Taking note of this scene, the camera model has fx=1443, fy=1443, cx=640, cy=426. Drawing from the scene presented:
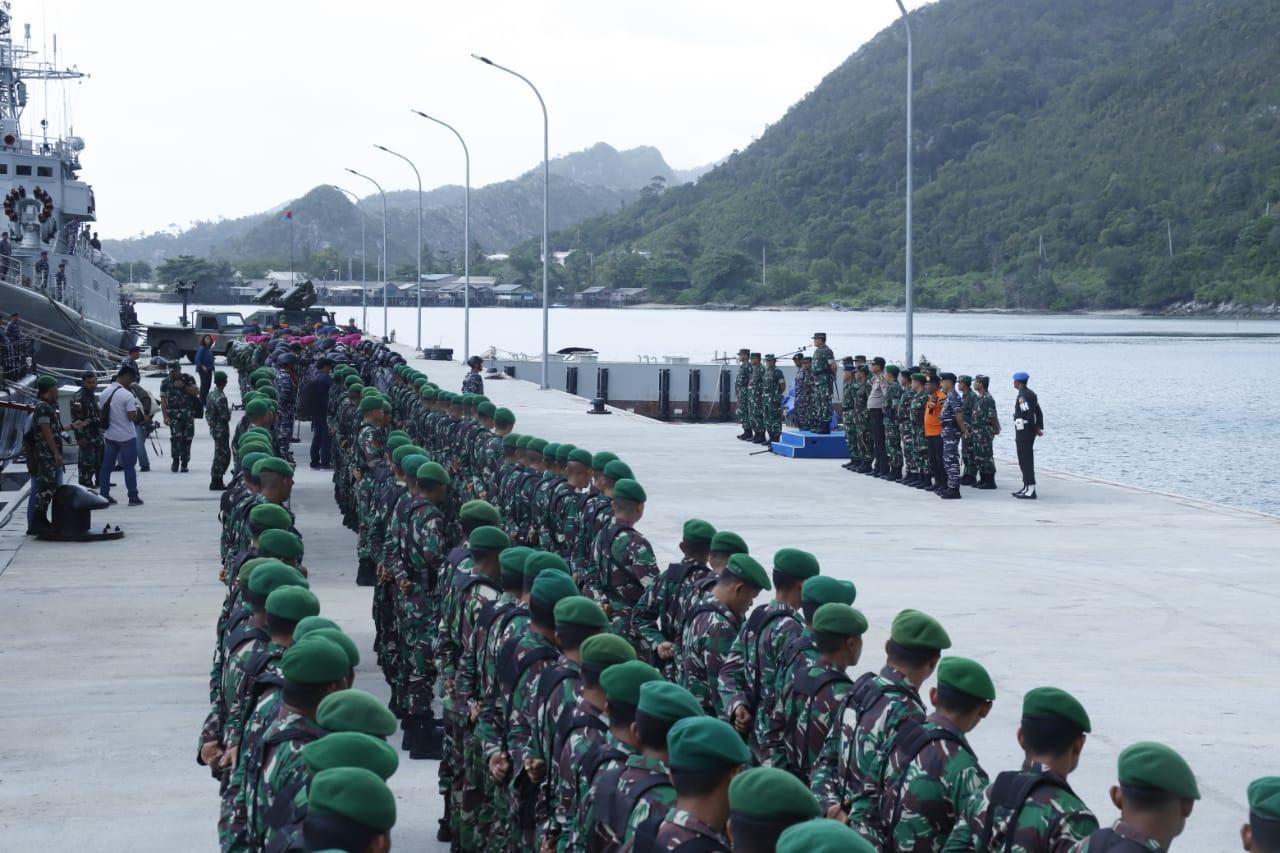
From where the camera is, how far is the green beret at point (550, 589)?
588 cm

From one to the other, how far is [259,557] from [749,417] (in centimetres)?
2022

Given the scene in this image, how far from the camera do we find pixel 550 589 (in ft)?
19.3

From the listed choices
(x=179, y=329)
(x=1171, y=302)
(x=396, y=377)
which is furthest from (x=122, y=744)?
(x=1171, y=302)

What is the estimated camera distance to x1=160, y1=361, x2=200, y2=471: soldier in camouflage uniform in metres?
19.5

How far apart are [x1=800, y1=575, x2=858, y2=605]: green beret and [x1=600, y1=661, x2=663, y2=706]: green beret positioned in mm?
1546

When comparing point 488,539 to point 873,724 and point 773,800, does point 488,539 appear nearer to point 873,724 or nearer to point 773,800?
point 873,724

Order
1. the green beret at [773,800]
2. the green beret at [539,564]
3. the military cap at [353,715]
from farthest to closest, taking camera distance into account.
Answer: the green beret at [539,564] < the military cap at [353,715] < the green beret at [773,800]

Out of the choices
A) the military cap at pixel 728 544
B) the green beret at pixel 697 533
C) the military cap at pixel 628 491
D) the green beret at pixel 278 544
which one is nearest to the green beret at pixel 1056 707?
the military cap at pixel 728 544

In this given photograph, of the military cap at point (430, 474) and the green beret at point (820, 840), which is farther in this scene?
the military cap at point (430, 474)

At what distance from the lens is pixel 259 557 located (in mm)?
7340

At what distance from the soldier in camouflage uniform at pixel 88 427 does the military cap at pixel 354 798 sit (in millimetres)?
13755

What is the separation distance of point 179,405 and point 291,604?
14.8m

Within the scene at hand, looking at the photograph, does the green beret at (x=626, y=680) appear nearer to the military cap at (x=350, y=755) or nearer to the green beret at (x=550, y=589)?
the military cap at (x=350, y=755)

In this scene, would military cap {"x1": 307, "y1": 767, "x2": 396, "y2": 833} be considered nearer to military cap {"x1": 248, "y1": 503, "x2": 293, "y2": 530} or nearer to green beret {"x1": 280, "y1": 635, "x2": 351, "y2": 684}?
green beret {"x1": 280, "y1": 635, "x2": 351, "y2": 684}
